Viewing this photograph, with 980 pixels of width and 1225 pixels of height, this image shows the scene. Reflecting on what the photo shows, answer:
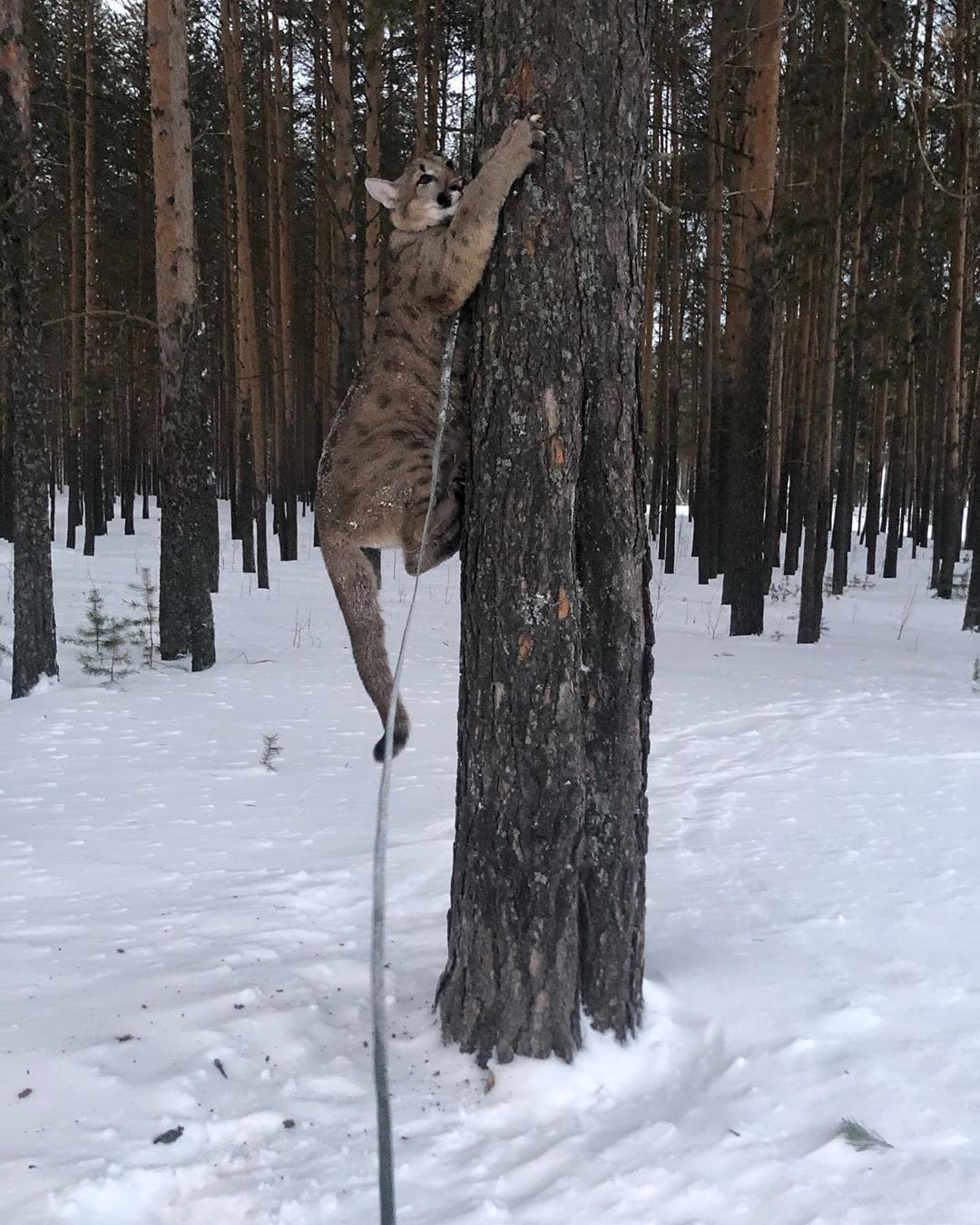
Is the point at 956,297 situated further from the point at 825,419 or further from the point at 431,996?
the point at 431,996

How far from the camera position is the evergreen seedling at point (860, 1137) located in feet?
7.12

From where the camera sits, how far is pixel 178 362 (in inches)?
368

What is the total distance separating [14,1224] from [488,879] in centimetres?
136

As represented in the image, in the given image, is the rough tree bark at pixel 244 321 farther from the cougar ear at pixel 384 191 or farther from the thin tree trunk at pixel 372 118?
the cougar ear at pixel 384 191

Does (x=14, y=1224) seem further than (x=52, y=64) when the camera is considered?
No

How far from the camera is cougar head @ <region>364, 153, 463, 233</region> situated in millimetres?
3336

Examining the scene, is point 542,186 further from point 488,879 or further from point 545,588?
point 488,879

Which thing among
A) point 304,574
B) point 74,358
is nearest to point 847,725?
point 304,574

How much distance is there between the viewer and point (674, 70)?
15961 mm

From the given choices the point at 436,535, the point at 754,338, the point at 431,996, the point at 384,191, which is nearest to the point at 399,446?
the point at 436,535

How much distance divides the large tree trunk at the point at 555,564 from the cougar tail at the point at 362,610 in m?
0.66

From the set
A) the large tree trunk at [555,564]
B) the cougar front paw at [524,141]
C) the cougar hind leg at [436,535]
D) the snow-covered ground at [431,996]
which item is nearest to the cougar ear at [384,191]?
the large tree trunk at [555,564]

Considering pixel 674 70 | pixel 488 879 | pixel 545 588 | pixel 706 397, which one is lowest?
pixel 488 879

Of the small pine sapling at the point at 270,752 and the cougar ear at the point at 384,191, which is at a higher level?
the cougar ear at the point at 384,191
